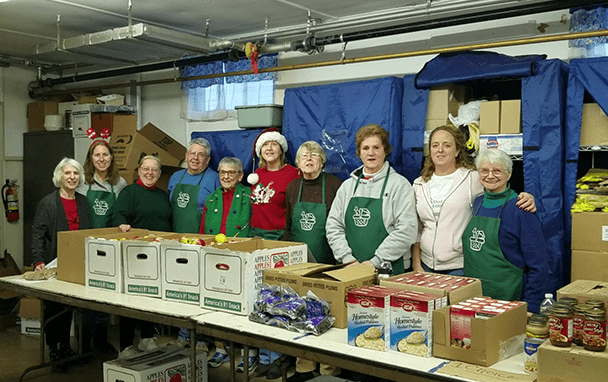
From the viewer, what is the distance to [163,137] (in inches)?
232

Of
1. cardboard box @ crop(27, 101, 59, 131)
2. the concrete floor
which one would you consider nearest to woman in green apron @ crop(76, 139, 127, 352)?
the concrete floor

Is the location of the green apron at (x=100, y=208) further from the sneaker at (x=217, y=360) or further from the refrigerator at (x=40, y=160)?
the refrigerator at (x=40, y=160)

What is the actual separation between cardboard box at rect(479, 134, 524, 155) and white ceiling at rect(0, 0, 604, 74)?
843mm

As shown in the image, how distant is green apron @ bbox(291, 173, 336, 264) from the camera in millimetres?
3963

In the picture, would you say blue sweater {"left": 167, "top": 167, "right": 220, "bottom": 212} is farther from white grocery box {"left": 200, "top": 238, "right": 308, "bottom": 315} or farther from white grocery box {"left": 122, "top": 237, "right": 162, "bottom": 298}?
white grocery box {"left": 200, "top": 238, "right": 308, "bottom": 315}

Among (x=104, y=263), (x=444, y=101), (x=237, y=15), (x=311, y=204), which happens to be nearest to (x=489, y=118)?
(x=444, y=101)

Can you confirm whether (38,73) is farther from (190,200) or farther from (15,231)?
(190,200)

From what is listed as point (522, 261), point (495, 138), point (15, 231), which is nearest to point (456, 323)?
point (522, 261)

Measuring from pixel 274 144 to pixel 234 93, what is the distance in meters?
1.43

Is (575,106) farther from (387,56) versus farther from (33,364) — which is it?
(33,364)

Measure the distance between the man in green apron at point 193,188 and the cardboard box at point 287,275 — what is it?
1956 millimetres

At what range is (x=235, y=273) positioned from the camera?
2.85m

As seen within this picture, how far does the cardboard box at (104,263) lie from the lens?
334 cm

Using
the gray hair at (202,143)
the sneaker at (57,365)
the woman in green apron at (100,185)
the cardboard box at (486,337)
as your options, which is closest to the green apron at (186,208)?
the gray hair at (202,143)
